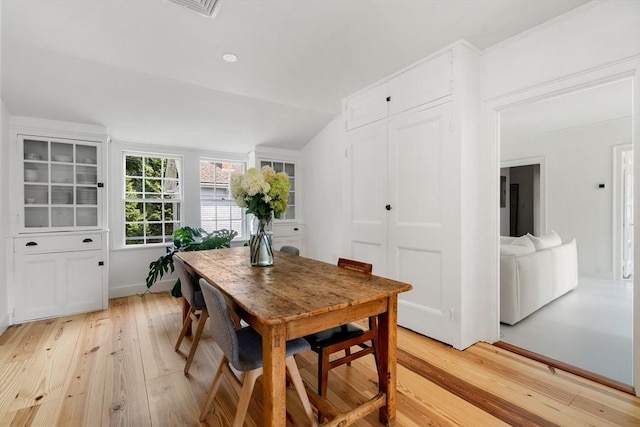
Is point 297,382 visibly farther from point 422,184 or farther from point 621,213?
point 621,213

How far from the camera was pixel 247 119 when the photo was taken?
3748 millimetres

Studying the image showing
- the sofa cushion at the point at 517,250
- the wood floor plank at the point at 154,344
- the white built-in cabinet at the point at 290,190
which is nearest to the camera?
the wood floor plank at the point at 154,344

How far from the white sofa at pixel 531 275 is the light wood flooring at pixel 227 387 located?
2.30 ft

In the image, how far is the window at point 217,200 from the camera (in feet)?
Result: 14.8

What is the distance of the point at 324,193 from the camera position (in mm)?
4480

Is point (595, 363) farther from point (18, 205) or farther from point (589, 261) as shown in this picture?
point (18, 205)

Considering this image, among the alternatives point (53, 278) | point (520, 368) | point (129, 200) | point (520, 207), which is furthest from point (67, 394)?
point (520, 207)

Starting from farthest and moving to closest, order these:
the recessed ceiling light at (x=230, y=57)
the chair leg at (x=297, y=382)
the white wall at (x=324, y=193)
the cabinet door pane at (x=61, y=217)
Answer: the white wall at (x=324, y=193) < the cabinet door pane at (x=61, y=217) < the recessed ceiling light at (x=230, y=57) < the chair leg at (x=297, y=382)

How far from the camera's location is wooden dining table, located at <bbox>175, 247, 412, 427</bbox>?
46.2 inches

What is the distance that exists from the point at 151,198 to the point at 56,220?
1.09m

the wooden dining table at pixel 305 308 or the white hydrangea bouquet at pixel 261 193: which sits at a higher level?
the white hydrangea bouquet at pixel 261 193

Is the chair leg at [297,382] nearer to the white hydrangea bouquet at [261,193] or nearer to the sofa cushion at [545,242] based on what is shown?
the white hydrangea bouquet at [261,193]

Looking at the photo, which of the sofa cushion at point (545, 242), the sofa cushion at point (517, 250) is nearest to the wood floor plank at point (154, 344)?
the sofa cushion at point (517, 250)

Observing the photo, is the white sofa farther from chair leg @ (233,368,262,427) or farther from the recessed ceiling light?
the recessed ceiling light
